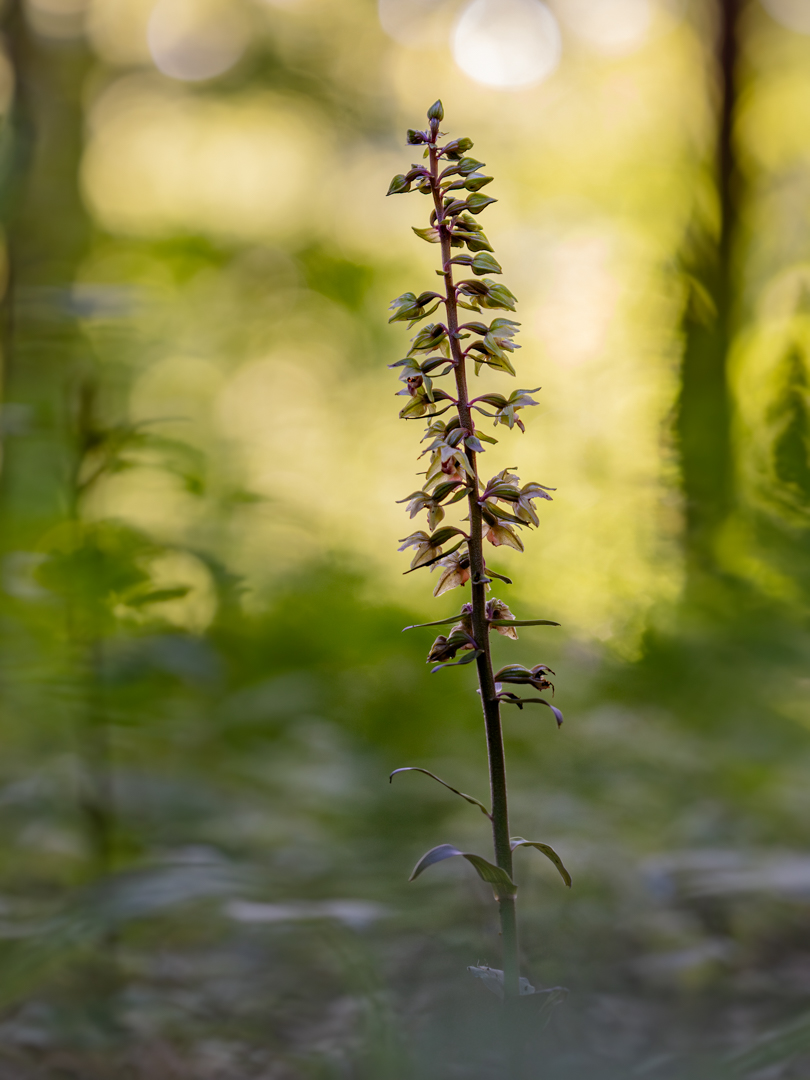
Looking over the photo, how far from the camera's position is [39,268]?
3.22m

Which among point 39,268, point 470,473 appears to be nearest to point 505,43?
point 39,268

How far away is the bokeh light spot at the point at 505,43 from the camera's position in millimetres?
3545

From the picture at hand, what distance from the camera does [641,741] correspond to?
7.52 ft

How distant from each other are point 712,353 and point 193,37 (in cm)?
340

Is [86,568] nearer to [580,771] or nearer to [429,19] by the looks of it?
[580,771]

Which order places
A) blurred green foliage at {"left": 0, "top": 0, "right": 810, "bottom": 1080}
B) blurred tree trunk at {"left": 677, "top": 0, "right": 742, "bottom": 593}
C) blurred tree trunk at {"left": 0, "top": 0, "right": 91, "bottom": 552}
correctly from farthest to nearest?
blurred tree trunk at {"left": 677, "top": 0, "right": 742, "bottom": 593}
blurred tree trunk at {"left": 0, "top": 0, "right": 91, "bottom": 552}
blurred green foliage at {"left": 0, "top": 0, "right": 810, "bottom": 1080}

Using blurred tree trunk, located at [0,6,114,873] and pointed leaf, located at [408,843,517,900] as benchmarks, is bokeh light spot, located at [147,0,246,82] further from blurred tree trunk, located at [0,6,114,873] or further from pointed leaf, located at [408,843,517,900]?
pointed leaf, located at [408,843,517,900]

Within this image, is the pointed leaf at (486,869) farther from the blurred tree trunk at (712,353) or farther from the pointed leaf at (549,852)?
the blurred tree trunk at (712,353)

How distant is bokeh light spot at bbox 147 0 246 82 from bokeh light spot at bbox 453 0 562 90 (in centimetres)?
131

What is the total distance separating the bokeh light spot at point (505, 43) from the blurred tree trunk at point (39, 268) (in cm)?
214

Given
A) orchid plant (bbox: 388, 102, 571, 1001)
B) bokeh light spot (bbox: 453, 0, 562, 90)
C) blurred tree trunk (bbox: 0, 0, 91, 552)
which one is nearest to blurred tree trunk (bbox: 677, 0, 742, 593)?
bokeh light spot (bbox: 453, 0, 562, 90)

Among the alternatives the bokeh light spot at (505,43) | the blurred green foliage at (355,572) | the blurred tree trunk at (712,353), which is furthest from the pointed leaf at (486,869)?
the bokeh light spot at (505,43)

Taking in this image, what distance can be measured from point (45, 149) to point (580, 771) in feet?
13.2

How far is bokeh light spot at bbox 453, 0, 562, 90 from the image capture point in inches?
140
